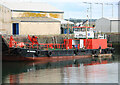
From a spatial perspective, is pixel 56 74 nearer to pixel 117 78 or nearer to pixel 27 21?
pixel 117 78

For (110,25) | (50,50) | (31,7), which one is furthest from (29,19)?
(110,25)

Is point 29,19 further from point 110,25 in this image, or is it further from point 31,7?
point 110,25

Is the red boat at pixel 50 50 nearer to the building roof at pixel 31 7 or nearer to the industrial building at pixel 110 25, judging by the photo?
the building roof at pixel 31 7

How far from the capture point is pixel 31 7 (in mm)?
55594

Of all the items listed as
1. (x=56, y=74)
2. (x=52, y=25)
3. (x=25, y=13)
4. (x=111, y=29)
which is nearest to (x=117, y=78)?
(x=56, y=74)

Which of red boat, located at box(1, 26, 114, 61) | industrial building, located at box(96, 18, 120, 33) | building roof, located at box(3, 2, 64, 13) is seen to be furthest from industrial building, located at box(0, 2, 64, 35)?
industrial building, located at box(96, 18, 120, 33)

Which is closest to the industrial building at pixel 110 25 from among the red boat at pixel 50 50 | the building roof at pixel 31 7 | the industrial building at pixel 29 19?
the industrial building at pixel 29 19

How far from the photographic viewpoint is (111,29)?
60750mm

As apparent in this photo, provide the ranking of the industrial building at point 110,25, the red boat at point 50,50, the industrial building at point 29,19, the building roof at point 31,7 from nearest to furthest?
the red boat at point 50,50 → the industrial building at point 29,19 → the building roof at point 31,7 → the industrial building at point 110,25

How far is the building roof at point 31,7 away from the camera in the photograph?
177 feet

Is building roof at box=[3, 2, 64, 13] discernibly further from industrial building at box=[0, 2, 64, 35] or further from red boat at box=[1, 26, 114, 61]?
red boat at box=[1, 26, 114, 61]

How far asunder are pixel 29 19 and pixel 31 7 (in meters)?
6.72

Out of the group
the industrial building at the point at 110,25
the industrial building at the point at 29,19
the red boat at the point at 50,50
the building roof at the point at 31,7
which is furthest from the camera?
the industrial building at the point at 110,25

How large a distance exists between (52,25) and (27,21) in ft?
14.0
